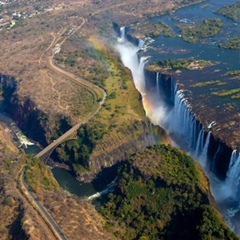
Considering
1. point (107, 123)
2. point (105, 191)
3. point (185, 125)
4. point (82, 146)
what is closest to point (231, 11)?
point (185, 125)

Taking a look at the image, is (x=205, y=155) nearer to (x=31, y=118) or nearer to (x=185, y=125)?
(x=185, y=125)

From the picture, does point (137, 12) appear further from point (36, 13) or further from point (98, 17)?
point (36, 13)

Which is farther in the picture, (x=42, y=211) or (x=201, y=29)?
(x=201, y=29)

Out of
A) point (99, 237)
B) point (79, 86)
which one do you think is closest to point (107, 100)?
point (79, 86)

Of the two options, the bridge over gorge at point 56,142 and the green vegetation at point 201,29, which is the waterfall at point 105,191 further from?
the green vegetation at point 201,29

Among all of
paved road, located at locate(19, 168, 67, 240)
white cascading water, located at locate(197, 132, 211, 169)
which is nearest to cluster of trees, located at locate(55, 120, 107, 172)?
paved road, located at locate(19, 168, 67, 240)

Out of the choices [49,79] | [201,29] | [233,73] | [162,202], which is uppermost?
[49,79]
